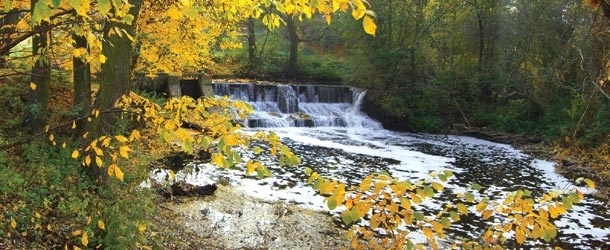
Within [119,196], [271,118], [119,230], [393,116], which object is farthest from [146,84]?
[119,230]

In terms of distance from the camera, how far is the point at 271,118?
17.5m

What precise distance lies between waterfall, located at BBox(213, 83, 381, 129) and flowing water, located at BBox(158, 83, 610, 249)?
0.04 metres

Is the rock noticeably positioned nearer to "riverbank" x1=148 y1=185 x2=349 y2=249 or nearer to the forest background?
"riverbank" x1=148 y1=185 x2=349 y2=249

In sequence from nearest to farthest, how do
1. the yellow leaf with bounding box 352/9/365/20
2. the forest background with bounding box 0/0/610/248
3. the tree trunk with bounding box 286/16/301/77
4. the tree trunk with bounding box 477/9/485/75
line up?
the yellow leaf with bounding box 352/9/365/20
the forest background with bounding box 0/0/610/248
the tree trunk with bounding box 477/9/485/75
the tree trunk with bounding box 286/16/301/77

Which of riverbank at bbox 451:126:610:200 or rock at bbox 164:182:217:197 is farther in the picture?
riverbank at bbox 451:126:610:200

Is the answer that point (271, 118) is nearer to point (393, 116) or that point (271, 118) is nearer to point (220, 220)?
point (393, 116)

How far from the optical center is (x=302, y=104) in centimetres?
1958

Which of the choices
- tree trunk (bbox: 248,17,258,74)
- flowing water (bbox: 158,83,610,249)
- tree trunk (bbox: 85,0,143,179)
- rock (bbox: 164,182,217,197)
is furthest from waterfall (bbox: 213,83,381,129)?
tree trunk (bbox: 85,0,143,179)

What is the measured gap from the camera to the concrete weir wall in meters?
15.4

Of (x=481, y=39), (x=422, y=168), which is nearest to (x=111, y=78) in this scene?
(x=422, y=168)

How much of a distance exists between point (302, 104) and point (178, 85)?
5.84 m

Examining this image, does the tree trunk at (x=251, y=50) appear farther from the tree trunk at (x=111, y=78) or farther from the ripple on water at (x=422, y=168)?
the tree trunk at (x=111, y=78)

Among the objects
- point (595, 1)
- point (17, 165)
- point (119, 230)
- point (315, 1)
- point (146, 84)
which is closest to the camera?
point (315, 1)

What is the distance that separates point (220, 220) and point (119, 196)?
169 centimetres
